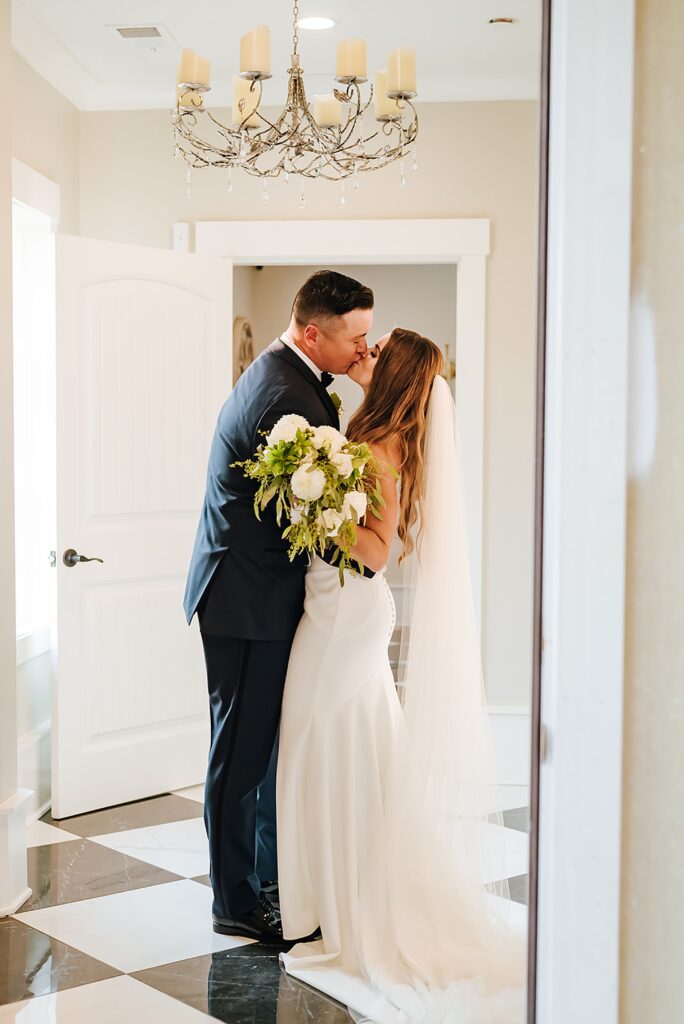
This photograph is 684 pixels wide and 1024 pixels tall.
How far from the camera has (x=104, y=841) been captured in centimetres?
349

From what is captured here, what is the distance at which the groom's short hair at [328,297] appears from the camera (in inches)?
106

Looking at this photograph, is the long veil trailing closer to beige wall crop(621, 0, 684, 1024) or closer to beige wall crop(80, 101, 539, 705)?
beige wall crop(621, 0, 684, 1024)

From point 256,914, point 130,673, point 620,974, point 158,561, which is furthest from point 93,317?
point 620,974

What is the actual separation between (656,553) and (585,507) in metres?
0.11

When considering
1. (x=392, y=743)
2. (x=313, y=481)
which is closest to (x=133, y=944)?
(x=392, y=743)

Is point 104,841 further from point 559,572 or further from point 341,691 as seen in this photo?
point 559,572

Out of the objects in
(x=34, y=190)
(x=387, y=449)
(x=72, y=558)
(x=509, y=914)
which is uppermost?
(x=34, y=190)

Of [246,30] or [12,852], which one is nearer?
[12,852]

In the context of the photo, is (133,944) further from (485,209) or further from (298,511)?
(485,209)

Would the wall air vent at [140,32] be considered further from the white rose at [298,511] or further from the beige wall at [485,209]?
the white rose at [298,511]

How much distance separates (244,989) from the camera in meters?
2.45

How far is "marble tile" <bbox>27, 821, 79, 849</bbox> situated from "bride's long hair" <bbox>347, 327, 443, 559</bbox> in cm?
184

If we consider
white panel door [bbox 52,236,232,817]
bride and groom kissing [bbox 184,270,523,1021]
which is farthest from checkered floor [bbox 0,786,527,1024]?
white panel door [bbox 52,236,232,817]

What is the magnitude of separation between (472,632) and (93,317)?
1.90m
